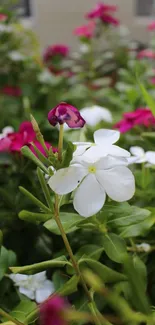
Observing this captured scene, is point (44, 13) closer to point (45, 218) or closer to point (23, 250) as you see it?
point (23, 250)

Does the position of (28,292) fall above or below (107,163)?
below

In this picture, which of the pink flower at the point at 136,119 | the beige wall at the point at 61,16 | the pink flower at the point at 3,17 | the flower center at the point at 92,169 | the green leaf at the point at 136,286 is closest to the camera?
the green leaf at the point at 136,286

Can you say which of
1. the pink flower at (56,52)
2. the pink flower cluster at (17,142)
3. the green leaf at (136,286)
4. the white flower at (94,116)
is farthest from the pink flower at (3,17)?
the green leaf at (136,286)

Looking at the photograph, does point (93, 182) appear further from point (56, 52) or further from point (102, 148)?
point (56, 52)

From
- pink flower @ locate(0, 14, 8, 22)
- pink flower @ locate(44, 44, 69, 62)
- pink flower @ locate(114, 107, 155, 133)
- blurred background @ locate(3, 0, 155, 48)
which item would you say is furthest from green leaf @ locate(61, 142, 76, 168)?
blurred background @ locate(3, 0, 155, 48)

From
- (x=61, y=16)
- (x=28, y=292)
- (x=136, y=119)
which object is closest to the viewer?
(x=28, y=292)

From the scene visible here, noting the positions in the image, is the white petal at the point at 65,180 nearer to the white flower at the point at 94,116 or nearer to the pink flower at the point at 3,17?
the white flower at the point at 94,116

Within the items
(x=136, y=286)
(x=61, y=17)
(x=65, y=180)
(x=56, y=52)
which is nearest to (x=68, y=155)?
(x=65, y=180)

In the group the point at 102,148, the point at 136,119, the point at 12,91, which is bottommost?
the point at 12,91
